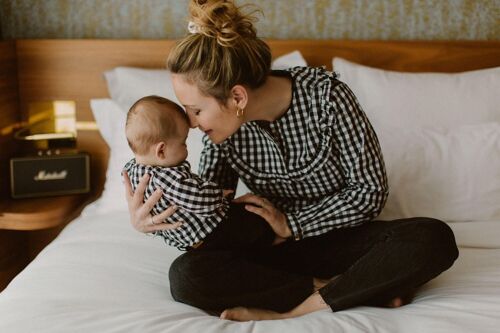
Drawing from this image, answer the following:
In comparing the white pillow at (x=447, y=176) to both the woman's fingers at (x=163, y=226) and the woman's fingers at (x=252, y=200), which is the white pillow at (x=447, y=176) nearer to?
the woman's fingers at (x=252, y=200)

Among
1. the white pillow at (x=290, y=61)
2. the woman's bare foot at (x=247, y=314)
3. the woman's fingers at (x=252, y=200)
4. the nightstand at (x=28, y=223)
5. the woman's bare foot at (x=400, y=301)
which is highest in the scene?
the white pillow at (x=290, y=61)

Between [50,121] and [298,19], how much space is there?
1.04 metres

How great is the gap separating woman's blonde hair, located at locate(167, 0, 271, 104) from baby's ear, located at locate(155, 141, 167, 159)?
16cm

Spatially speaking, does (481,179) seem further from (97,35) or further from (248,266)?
(97,35)

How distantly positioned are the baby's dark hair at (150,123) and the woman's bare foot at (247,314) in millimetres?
424

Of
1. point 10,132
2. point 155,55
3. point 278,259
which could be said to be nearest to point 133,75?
point 155,55

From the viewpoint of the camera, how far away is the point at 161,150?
4.51 feet

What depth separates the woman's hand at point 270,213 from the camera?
1471 millimetres

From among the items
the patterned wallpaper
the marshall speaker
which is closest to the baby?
the marshall speaker

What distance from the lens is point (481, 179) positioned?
180 centimetres

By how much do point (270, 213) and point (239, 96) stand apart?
31cm

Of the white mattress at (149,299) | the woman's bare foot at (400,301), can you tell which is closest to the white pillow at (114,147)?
the white mattress at (149,299)

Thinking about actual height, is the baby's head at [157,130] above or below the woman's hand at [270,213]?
above

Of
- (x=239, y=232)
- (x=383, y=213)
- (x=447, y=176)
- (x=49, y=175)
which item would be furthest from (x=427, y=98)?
(x=49, y=175)
